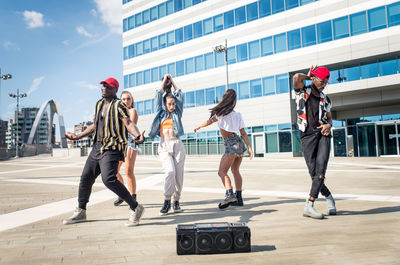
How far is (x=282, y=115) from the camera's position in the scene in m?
25.3

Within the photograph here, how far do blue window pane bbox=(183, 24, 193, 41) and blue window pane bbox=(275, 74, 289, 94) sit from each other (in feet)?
36.2

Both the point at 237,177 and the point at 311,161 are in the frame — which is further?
the point at 237,177

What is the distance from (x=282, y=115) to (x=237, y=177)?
70.0ft

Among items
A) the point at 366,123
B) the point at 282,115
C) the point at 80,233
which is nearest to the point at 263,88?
the point at 282,115

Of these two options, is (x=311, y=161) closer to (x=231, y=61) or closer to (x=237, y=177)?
(x=237, y=177)

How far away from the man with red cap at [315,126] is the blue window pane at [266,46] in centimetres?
2333

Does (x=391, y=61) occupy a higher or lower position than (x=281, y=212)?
Result: higher

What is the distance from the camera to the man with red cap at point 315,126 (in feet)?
13.0

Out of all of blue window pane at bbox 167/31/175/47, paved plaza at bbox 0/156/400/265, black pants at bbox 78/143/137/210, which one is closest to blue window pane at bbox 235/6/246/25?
blue window pane at bbox 167/31/175/47

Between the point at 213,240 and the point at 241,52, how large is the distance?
27.0m

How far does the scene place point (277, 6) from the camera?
85.0 ft

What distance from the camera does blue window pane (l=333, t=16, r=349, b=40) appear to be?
22.6 metres

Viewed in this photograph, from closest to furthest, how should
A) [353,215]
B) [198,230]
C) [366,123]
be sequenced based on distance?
[198,230] → [353,215] → [366,123]

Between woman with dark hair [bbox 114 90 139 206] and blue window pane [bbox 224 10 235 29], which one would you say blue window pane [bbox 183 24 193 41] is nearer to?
blue window pane [bbox 224 10 235 29]
